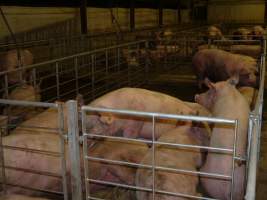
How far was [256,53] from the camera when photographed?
8.73 metres

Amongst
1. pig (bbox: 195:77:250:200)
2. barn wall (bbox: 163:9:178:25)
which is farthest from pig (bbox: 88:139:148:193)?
barn wall (bbox: 163:9:178:25)

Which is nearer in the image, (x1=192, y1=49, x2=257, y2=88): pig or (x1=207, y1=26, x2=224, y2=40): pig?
(x1=192, y1=49, x2=257, y2=88): pig

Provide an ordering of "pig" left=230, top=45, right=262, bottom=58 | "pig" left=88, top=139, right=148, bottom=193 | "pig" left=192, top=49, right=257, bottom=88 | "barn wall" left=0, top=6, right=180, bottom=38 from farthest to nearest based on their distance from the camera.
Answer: "barn wall" left=0, top=6, right=180, bottom=38
"pig" left=230, top=45, right=262, bottom=58
"pig" left=192, top=49, right=257, bottom=88
"pig" left=88, top=139, right=148, bottom=193

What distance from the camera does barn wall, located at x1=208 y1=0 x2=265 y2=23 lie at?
21141 mm

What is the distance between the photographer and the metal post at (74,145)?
7.02 ft

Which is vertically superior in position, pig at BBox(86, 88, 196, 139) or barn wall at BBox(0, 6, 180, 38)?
barn wall at BBox(0, 6, 180, 38)

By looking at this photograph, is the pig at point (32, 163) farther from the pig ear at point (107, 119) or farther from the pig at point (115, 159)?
the pig ear at point (107, 119)

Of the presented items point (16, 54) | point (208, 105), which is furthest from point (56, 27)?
point (208, 105)

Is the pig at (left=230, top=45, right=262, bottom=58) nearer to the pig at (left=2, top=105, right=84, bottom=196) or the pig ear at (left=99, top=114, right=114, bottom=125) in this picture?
the pig ear at (left=99, top=114, right=114, bottom=125)

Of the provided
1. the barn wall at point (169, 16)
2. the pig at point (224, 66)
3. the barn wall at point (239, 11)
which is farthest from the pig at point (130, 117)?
the barn wall at point (239, 11)

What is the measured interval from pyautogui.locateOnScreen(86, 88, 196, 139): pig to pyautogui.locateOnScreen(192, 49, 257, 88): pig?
8.80 feet

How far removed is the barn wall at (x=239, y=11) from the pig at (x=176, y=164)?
19.0m

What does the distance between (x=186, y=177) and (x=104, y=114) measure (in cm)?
103

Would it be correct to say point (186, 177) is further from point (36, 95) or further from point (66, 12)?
point (66, 12)
